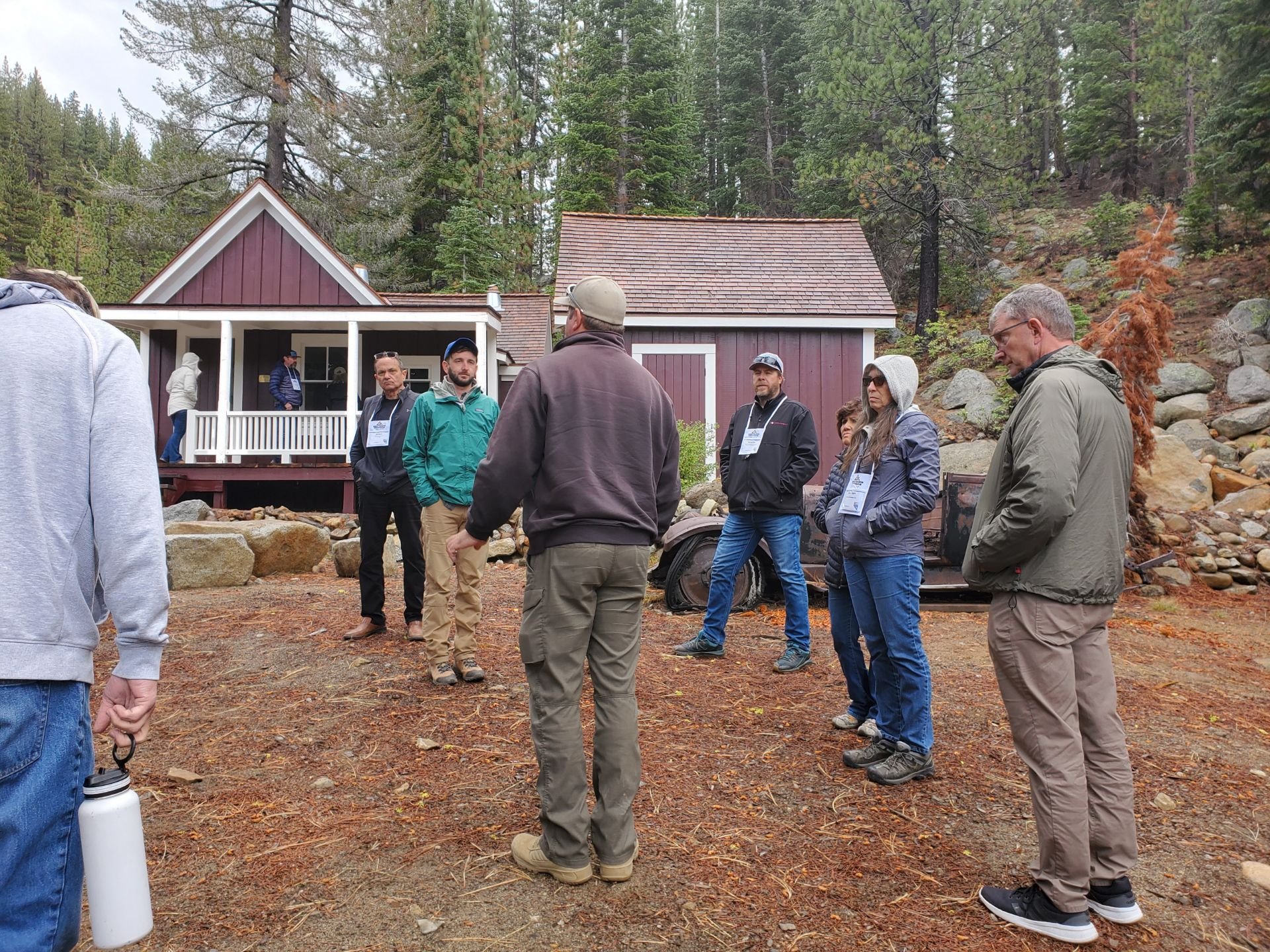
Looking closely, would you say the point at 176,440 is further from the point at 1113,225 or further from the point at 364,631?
the point at 1113,225

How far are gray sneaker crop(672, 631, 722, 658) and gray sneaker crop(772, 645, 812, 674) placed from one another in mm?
436

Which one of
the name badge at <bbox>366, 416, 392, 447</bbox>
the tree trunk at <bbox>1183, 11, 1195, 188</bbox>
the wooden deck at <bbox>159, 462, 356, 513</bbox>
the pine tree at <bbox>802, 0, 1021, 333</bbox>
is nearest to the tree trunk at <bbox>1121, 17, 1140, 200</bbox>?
the tree trunk at <bbox>1183, 11, 1195, 188</bbox>

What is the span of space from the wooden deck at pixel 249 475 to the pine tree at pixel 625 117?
58.6ft

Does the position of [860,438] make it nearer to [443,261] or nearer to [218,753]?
[218,753]

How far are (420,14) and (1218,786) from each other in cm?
2635

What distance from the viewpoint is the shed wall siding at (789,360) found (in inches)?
604

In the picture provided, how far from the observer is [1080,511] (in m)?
2.78

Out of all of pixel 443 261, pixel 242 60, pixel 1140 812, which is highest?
pixel 242 60

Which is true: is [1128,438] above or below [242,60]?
below

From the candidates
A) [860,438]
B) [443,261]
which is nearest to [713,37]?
[443,261]

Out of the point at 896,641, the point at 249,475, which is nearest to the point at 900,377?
the point at 896,641

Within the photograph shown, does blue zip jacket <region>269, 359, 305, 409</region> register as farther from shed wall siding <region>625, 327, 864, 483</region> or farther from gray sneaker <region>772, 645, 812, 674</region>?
gray sneaker <region>772, 645, 812, 674</region>

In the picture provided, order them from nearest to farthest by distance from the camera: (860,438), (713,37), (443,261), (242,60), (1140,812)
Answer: (1140,812) → (860,438) → (242,60) → (443,261) → (713,37)

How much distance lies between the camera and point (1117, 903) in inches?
109
